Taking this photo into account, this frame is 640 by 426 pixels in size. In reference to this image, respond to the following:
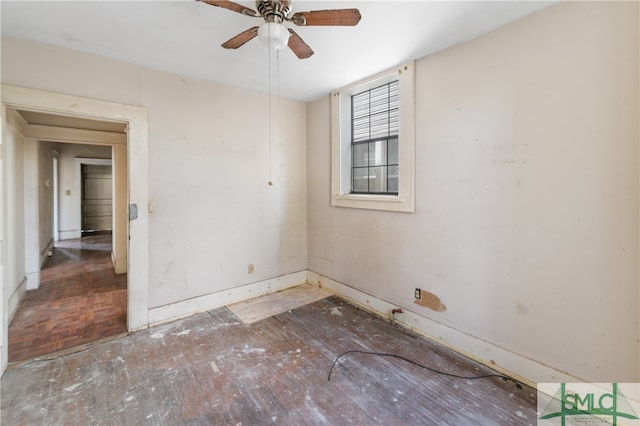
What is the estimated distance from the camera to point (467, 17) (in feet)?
6.49

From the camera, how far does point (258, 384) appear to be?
2.02m

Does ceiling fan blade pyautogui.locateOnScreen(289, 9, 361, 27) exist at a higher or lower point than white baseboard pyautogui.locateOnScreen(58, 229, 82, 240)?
higher

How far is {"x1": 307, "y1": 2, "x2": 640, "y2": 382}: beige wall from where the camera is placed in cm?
166

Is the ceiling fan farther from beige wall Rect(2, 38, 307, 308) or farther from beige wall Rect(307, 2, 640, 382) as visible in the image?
beige wall Rect(2, 38, 307, 308)

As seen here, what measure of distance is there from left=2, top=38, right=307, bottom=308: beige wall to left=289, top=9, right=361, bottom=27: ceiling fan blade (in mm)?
1852

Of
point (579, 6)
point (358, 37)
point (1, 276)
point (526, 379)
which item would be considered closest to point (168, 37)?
point (358, 37)

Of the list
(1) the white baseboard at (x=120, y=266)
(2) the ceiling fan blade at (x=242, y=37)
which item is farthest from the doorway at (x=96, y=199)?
(2) the ceiling fan blade at (x=242, y=37)

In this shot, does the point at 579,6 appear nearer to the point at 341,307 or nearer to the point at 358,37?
the point at 358,37

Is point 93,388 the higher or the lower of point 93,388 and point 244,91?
A: the lower

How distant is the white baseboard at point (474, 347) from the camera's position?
195cm

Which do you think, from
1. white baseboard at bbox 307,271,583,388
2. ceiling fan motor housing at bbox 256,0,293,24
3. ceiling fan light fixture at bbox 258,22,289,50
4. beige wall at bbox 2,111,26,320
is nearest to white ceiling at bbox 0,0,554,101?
ceiling fan motor housing at bbox 256,0,293,24

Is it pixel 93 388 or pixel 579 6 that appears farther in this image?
pixel 93 388

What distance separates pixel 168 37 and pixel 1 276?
2.17m

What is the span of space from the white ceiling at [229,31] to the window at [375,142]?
311 millimetres
